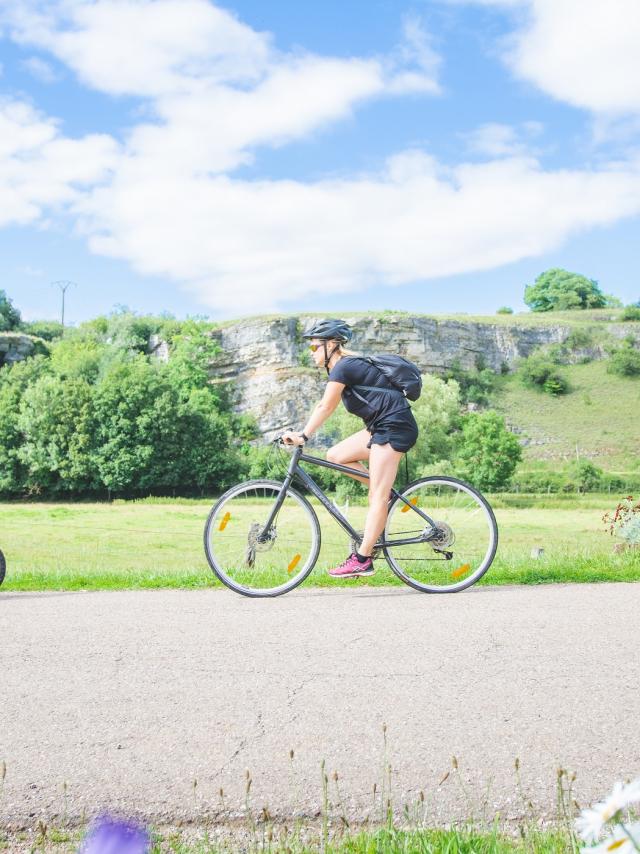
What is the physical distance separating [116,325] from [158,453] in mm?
32151

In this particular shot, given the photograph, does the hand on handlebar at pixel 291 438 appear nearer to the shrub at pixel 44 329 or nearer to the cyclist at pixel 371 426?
the cyclist at pixel 371 426

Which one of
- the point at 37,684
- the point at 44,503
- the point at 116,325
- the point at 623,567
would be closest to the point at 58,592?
the point at 37,684

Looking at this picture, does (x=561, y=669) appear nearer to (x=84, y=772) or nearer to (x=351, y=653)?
(x=351, y=653)

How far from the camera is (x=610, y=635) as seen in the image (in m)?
4.80

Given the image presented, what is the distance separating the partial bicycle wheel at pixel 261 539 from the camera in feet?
21.6

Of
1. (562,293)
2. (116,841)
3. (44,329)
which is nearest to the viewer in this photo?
(116,841)

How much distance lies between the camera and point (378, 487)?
21.4ft

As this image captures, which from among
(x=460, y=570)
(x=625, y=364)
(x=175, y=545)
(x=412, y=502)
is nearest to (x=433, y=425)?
(x=175, y=545)

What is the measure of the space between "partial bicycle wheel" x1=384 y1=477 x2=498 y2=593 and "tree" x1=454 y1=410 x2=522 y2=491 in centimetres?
5661

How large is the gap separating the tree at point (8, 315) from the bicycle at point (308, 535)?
91478 mm

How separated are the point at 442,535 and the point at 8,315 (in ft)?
310

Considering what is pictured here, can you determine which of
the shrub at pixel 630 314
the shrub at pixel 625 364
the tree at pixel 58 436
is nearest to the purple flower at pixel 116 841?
the tree at pixel 58 436

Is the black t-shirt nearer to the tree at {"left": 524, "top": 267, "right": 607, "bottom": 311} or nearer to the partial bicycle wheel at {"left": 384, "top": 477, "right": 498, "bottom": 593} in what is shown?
the partial bicycle wheel at {"left": 384, "top": 477, "right": 498, "bottom": 593}

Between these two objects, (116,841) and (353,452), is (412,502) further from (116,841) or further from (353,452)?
(116,841)
